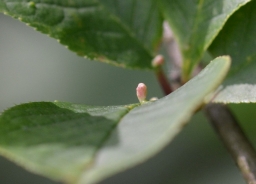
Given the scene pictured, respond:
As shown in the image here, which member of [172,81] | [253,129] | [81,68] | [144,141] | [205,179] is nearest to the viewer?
[144,141]

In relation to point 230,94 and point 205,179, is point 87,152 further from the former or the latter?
point 205,179

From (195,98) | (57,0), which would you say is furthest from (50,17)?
(195,98)

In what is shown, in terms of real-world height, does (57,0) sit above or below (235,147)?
above

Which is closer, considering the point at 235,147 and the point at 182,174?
the point at 235,147

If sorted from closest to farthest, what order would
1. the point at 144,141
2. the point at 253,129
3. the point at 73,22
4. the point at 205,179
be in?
the point at 144,141 → the point at 73,22 → the point at 253,129 → the point at 205,179

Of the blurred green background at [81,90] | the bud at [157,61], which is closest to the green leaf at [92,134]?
the bud at [157,61]

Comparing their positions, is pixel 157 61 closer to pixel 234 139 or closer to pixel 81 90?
pixel 234 139

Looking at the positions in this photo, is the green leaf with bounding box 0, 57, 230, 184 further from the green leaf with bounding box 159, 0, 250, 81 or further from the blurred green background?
the blurred green background

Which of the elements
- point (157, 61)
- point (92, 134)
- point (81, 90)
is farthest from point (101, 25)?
point (81, 90)

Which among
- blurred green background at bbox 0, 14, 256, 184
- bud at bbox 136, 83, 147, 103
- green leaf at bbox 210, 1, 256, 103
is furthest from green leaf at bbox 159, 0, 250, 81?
blurred green background at bbox 0, 14, 256, 184
